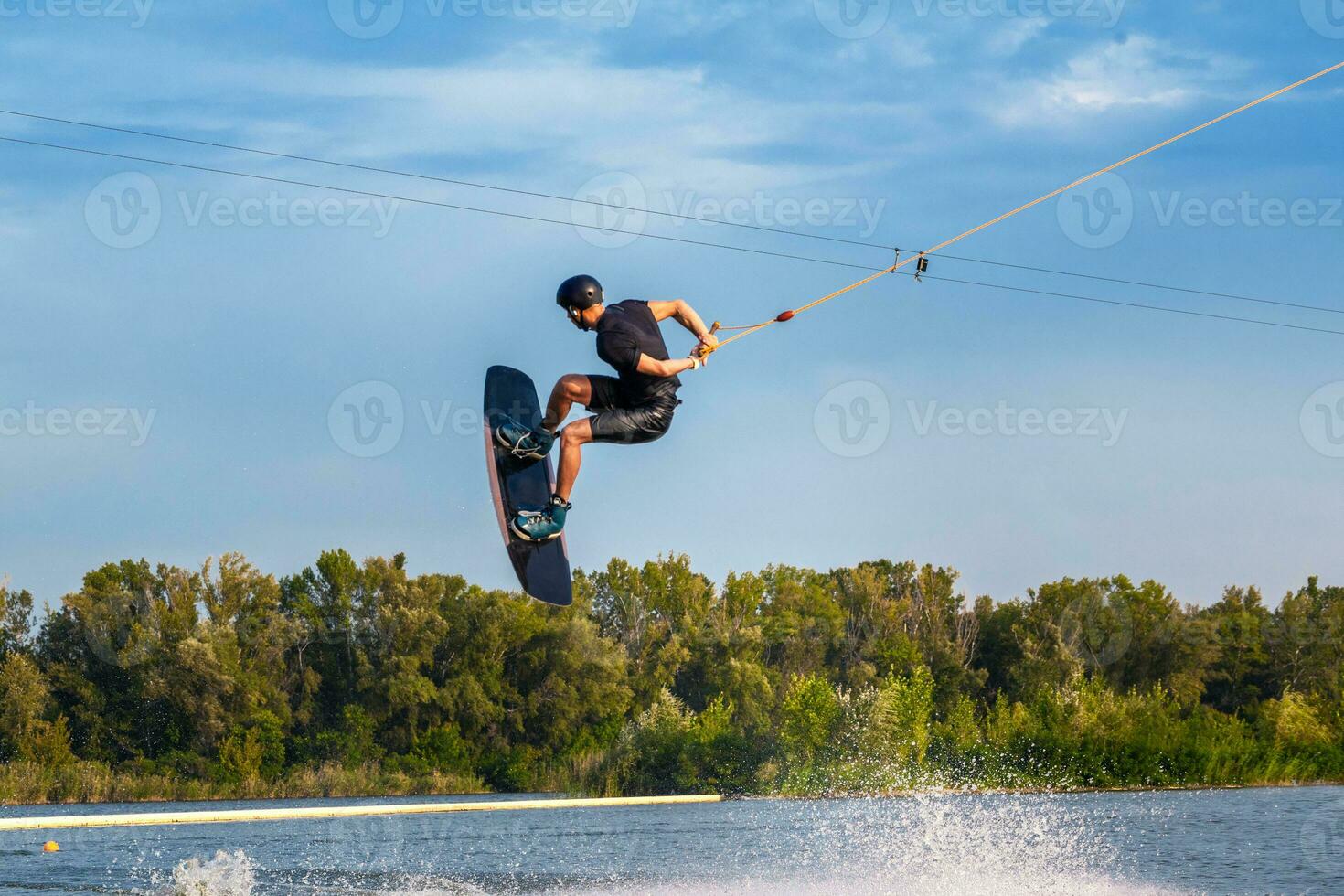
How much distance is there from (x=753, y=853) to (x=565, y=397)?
48.9ft

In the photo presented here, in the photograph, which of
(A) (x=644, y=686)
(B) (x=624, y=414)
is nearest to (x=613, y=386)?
(B) (x=624, y=414)

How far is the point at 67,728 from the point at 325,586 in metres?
9.50

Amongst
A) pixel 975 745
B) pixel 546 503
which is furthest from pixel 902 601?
pixel 546 503

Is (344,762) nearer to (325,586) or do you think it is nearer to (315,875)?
(325,586)

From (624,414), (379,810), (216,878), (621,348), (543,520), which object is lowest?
(379,810)

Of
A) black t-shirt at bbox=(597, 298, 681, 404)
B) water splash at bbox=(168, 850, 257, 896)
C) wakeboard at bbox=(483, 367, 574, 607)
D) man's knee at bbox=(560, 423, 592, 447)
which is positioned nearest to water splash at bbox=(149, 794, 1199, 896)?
water splash at bbox=(168, 850, 257, 896)

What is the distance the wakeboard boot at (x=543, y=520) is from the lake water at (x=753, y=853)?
858 centimetres

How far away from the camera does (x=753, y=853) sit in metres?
24.1

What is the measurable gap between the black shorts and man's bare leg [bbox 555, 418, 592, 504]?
0.08 metres

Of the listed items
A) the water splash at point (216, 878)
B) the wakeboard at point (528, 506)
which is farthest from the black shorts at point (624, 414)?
the water splash at point (216, 878)

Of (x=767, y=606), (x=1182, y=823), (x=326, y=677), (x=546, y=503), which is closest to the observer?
(x=546, y=503)

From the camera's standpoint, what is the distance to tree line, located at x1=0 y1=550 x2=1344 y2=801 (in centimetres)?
4156

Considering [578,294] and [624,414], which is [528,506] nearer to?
[624,414]

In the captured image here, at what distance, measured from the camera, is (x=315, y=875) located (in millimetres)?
21734
